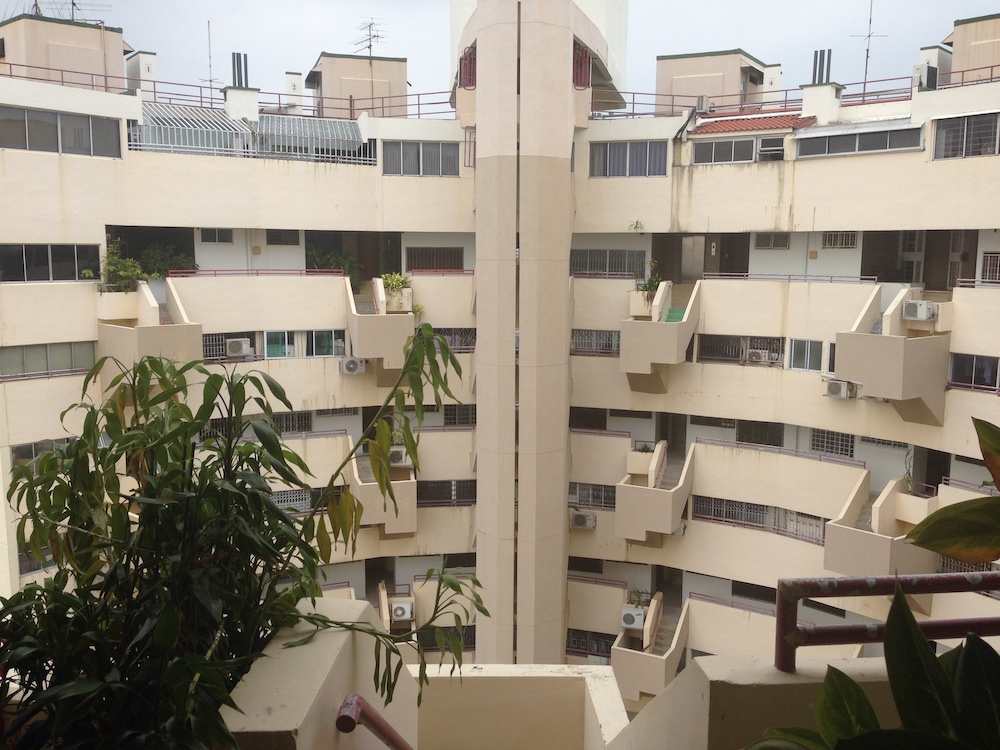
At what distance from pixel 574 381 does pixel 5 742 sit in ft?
51.4

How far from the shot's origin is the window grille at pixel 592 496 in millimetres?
18625

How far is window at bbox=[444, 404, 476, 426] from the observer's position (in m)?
19.7

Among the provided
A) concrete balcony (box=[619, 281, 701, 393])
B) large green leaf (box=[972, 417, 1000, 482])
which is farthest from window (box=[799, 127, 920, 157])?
large green leaf (box=[972, 417, 1000, 482])

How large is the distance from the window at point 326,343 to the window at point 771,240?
855 centimetres

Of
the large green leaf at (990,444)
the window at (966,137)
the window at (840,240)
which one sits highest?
the window at (966,137)

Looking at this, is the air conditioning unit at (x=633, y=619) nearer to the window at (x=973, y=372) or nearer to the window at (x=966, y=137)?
the window at (x=973, y=372)

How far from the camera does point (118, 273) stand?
52.7 ft

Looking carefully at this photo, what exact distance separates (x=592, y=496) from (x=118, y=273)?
1013 centimetres

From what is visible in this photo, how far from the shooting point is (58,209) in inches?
606

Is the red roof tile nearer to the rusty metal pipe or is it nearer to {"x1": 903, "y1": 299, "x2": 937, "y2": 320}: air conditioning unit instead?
{"x1": 903, "y1": 299, "x2": 937, "y2": 320}: air conditioning unit

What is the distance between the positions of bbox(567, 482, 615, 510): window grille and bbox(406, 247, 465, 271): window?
215 inches

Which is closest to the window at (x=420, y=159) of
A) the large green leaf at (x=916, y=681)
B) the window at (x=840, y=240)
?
the window at (x=840, y=240)

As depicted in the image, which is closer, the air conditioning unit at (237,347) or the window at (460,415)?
the air conditioning unit at (237,347)

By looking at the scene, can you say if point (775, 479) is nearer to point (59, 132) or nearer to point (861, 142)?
point (861, 142)
